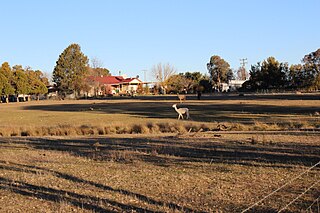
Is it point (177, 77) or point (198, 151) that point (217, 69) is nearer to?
point (177, 77)

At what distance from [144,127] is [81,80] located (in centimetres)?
9544

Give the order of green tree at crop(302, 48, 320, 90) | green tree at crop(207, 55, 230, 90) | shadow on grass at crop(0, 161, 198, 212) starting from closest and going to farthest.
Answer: shadow on grass at crop(0, 161, 198, 212) < green tree at crop(302, 48, 320, 90) < green tree at crop(207, 55, 230, 90)

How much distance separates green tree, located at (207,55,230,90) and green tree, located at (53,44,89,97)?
165 ft

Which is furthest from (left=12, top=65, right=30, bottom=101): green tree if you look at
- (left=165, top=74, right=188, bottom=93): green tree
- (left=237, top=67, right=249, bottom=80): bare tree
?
(left=237, top=67, right=249, bottom=80): bare tree

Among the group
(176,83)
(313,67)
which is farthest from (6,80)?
(313,67)

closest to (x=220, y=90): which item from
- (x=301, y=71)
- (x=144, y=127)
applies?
(x=301, y=71)

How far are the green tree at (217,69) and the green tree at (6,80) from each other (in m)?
71.4

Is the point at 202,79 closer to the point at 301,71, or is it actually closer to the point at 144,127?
the point at 301,71

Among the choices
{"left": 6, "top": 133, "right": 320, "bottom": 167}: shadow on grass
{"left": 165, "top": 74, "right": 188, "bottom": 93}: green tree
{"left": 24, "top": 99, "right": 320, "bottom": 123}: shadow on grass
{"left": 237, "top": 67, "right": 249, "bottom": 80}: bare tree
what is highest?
{"left": 237, "top": 67, "right": 249, "bottom": 80}: bare tree

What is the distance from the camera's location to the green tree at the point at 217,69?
147 m

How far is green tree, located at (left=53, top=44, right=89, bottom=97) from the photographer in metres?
116

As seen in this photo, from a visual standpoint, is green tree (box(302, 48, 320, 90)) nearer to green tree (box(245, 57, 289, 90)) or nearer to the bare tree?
green tree (box(245, 57, 289, 90))

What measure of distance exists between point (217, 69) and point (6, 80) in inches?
2998

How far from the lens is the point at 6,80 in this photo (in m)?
101
